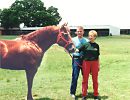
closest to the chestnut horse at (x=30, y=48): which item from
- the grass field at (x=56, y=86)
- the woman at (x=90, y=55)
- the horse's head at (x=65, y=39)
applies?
the horse's head at (x=65, y=39)

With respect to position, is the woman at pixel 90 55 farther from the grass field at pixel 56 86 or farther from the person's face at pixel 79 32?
the grass field at pixel 56 86

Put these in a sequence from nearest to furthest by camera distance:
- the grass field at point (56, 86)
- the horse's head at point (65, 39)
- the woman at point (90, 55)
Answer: the horse's head at point (65, 39)
the woman at point (90, 55)
the grass field at point (56, 86)

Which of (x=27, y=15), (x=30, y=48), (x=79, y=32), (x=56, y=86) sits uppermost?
(x=27, y=15)

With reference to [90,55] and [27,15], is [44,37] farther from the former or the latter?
[27,15]

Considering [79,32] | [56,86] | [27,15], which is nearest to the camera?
[79,32]

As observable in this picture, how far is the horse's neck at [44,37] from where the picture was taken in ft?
32.0

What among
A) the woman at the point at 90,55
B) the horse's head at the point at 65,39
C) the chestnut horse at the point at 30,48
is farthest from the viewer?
the woman at the point at 90,55

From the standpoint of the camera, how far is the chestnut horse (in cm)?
923

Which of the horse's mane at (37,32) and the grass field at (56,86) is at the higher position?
the horse's mane at (37,32)

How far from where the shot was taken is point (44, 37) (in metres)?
9.77

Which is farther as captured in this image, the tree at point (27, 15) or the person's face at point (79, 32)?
the tree at point (27, 15)

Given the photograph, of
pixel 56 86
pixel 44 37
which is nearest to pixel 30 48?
pixel 44 37

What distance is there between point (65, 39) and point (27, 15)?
99113 millimetres

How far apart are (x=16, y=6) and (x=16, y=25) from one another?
25.8ft
